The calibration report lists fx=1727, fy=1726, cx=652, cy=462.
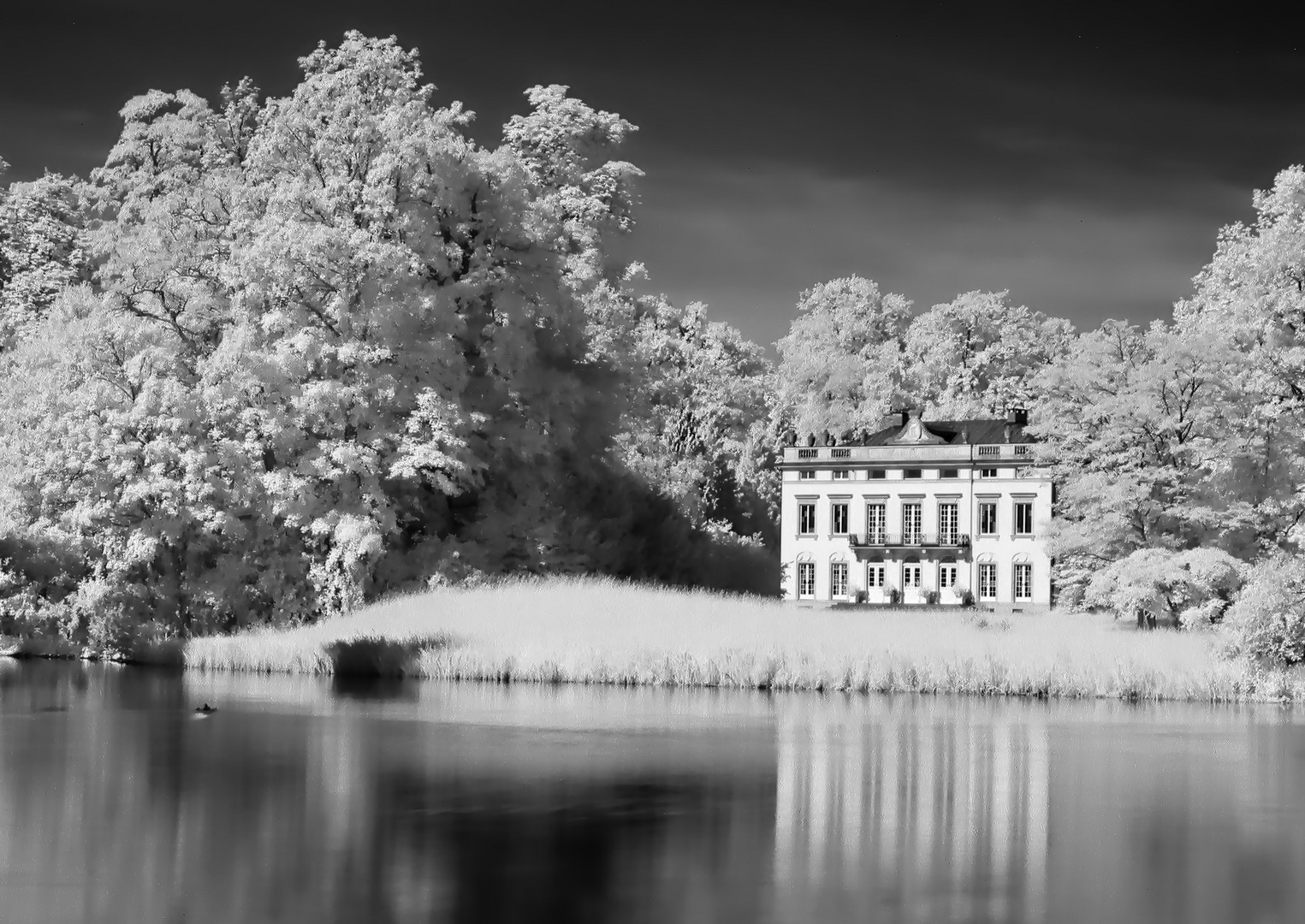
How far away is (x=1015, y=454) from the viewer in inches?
2293

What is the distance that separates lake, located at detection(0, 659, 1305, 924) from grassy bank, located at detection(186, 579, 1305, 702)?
1711 mm

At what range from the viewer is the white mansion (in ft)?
193

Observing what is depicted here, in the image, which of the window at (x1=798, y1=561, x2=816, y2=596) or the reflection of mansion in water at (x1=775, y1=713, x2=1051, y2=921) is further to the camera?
the window at (x1=798, y1=561, x2=816, y2=596)

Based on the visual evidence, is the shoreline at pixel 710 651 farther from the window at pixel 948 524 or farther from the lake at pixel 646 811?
the window at pixel 948 524

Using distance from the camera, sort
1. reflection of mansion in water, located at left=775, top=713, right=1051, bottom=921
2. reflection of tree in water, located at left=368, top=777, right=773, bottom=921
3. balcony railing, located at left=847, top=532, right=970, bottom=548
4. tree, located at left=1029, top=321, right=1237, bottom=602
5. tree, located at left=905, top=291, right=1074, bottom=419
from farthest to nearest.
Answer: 1. tree, located at left=905, top=291, right=1074, bottom=419
2. balcony railing, located at left=847, top=532, right=970, bottom=548
3. tree, located at left=1029, top=321, right=1237, bottom=602
4. reflection of mansion in water, located at left=775, top=713, right=1051, bottom=921
5. reflection of tree in water, located at left=368, top=777, right=773, bottom=921

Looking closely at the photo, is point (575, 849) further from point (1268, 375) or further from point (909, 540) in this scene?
point (909, 540)

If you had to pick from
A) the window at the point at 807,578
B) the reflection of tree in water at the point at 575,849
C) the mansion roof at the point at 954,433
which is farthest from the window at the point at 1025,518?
the reflection of tree in water at the point at 575,849

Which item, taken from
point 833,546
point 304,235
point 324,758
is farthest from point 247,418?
point 833,546

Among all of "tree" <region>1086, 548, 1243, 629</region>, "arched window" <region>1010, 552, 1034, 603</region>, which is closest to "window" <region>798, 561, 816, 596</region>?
"arched window" <region>1010, 552, 1034, 603</region>

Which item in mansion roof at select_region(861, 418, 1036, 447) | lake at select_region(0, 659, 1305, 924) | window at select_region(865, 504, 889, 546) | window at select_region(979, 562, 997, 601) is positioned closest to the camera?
lake at select_region(0, 659, 1305, 924)

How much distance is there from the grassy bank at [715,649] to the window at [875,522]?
2505cm

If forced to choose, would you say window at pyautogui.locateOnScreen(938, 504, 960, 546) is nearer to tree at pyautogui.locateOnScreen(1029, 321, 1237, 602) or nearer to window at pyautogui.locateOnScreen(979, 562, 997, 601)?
window at pyautogui.locateOnScreen(979, 562, 997, 601)

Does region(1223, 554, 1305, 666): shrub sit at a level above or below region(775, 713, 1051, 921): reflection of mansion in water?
above

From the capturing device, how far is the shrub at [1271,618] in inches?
1050
